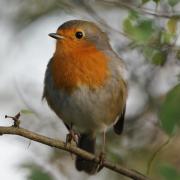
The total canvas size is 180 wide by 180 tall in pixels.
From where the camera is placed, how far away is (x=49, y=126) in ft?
23.5

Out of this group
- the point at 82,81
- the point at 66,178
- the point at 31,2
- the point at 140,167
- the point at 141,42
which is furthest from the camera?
the point at 31,2

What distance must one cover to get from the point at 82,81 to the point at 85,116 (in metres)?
0.42

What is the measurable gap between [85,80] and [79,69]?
0.14m

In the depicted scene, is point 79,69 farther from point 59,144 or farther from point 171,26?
point 59,144

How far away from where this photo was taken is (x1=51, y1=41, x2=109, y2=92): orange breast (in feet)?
17.5

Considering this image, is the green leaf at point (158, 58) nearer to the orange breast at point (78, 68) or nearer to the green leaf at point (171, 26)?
the green leaf at point (171, 26)

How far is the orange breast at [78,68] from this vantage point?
5.33 m

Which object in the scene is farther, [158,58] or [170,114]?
[158,58]

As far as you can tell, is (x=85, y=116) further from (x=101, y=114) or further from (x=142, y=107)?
(x=142, y=107)

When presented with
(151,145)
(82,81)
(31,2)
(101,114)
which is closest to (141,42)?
(82,81)

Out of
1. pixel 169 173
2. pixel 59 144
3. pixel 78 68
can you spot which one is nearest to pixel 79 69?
pixel 78 68

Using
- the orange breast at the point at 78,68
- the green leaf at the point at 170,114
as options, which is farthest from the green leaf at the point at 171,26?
the green leaf at the point at 170,114

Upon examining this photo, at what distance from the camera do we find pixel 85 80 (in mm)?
5320

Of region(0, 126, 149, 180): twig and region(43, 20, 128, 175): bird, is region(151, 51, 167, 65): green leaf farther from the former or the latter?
region(0, 126, 149, 180): twig
